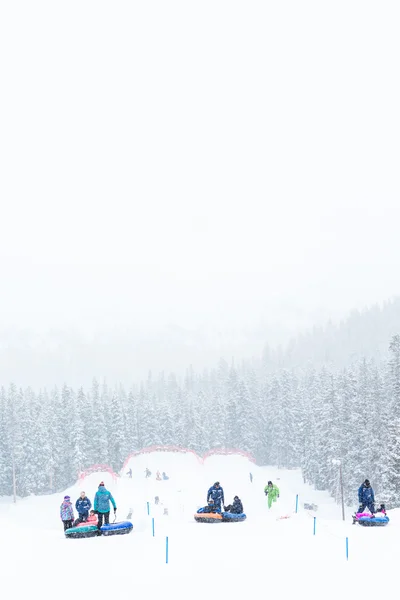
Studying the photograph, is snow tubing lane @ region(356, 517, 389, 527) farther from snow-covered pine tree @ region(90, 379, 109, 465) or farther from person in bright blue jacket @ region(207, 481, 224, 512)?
snow-covered pine tree @ region(90, 379, 109, 465)

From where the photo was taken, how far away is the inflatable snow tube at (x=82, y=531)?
17.9 m

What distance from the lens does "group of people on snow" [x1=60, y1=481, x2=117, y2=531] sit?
18.1m

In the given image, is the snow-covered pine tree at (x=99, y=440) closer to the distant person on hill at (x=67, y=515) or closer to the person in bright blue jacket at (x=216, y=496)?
the person in bright blue jacket at (x=216, y=496)

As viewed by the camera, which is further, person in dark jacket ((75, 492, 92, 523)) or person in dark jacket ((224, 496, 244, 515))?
person in dark jacket ((224, 496, 244, 515))

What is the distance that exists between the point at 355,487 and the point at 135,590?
140 feet

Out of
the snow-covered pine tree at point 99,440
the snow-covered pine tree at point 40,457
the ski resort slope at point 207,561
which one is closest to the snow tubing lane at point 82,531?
the ski resort slope at point 207,561

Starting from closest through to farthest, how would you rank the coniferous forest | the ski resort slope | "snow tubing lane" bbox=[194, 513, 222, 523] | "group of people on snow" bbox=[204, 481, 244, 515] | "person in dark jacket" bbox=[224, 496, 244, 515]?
the ski resort slope, "snow tubing lane" bbox=[194, 513, 222, 523], "group of people on snow" bbox=[204, 481, 244, 515], "person in dark jacket" bbox=[224, 496, 244, 515], the coniferous forest

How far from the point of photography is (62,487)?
240ft

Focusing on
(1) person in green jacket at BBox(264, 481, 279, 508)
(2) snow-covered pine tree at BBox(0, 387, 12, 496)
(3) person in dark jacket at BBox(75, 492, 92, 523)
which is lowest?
(2) snow-covered pine tree at BBox(0, 387, 12, 496)

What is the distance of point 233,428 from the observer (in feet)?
280

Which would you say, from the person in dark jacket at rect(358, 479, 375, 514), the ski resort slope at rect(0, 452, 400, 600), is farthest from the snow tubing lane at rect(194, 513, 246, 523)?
the person in dark jacket at rect(358, 479, 375, 514)

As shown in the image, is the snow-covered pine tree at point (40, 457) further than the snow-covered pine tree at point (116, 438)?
No

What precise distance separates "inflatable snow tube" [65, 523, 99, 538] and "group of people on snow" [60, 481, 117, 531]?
0.69ft

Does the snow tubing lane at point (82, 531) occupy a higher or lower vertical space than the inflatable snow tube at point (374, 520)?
higher
